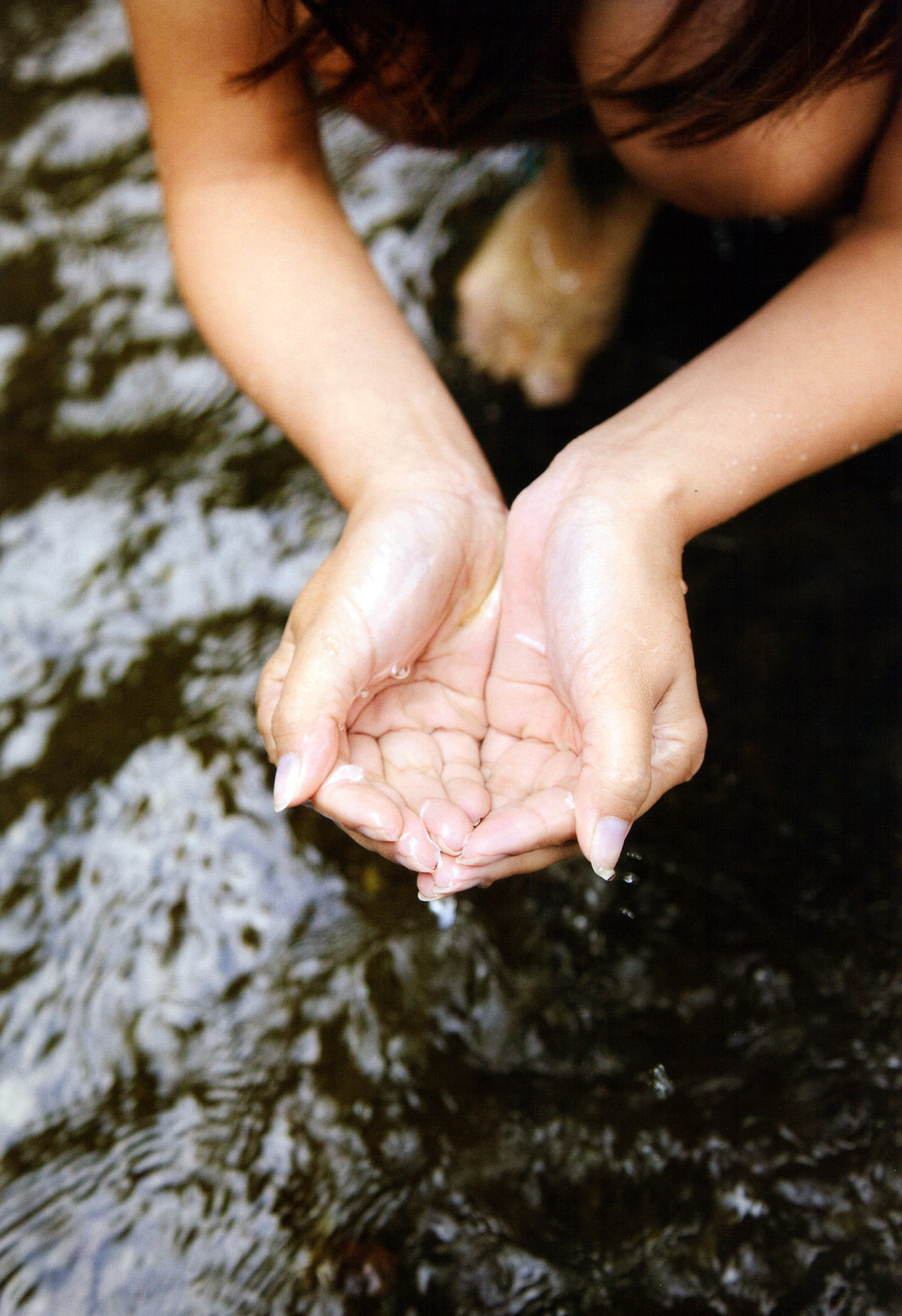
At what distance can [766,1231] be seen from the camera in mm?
1552

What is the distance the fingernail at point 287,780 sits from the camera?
1.23 meters

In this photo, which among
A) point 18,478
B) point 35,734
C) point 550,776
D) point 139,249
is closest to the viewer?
point 550,776

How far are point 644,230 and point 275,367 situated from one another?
1.35m

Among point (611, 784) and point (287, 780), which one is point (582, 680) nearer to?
point (611, 784)

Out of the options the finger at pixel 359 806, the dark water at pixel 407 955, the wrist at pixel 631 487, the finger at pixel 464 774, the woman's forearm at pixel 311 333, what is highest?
the woman's forearm at pixel 311 333

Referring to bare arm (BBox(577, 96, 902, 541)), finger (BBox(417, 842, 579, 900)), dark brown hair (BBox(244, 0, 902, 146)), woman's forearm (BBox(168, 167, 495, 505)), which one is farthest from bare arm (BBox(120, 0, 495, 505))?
finger (BBox(417, 842, 579, 900))

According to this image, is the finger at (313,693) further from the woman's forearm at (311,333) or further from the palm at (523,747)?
the woman's forearm at (311,333)

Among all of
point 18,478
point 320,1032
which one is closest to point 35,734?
point 18,478

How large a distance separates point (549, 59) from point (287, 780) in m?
1.15

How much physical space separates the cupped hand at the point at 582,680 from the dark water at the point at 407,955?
22.7 inches

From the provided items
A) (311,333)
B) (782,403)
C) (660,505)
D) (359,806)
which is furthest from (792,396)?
(359,806)

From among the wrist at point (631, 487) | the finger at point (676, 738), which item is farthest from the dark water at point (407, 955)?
the wrist at point (631, 487)

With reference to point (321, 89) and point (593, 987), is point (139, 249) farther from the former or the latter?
point (593, 987)

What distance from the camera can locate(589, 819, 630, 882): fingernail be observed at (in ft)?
3.88
